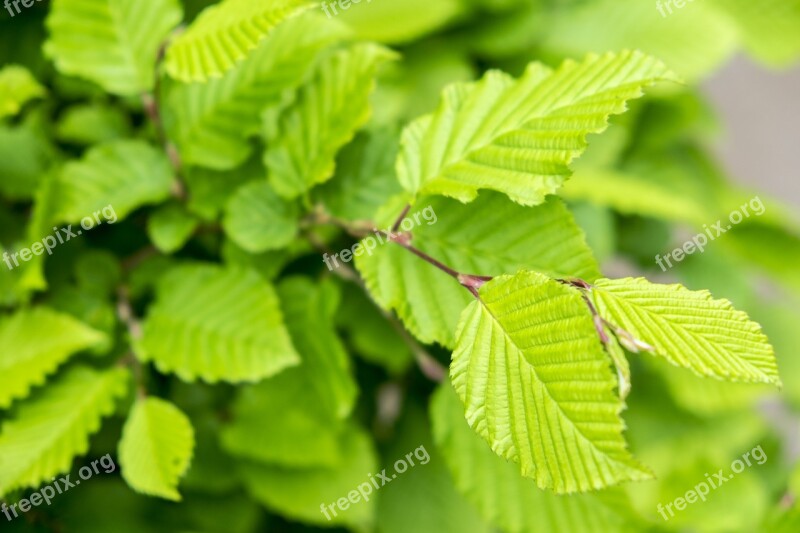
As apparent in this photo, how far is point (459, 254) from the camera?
406mm

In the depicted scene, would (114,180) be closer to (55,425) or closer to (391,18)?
(55,425)

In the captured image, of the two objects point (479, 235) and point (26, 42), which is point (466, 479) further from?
point (26, 42)

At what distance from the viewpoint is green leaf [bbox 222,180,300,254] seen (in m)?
0.49

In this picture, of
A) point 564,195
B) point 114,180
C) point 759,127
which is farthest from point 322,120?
point 759,127

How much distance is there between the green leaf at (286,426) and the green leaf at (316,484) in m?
0.03

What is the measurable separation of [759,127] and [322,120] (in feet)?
4.50

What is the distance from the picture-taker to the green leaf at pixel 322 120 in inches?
17.5

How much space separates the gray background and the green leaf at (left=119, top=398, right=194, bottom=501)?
4.49 ft

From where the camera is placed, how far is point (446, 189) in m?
0.37

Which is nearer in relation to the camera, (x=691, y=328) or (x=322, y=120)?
(x=691, y=328)

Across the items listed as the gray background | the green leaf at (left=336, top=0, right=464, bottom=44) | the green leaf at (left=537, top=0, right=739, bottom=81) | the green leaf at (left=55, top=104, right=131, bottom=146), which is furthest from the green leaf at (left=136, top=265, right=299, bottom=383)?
the gray background

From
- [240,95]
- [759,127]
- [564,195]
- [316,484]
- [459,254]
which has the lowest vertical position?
[759,127]

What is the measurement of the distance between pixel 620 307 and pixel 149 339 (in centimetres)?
33

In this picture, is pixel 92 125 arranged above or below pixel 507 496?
above
